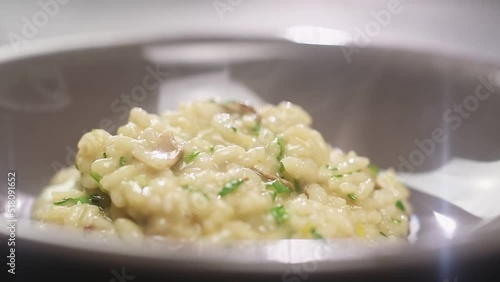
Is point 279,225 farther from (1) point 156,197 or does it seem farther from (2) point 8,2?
(2) point 8,2

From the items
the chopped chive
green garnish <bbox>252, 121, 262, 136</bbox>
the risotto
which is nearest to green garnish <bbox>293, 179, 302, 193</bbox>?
the risotto

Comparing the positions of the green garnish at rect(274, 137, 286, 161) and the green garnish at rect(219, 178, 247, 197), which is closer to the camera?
the green garnish at rect(219, 178, 247, 197)

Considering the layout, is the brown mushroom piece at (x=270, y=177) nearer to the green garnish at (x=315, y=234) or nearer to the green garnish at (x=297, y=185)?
the green garnish at (x=297, y=185)

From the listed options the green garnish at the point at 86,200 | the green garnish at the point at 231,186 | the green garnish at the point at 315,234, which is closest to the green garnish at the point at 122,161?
the green garnish at the point at 86,200

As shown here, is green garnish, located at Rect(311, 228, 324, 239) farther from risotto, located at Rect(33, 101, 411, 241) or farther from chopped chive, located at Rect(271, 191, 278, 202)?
chopped chive, located at Rect(271, 191, 278, 202)

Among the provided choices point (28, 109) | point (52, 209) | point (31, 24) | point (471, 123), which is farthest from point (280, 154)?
point (31, 24)

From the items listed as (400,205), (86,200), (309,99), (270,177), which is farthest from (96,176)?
(309,99)
